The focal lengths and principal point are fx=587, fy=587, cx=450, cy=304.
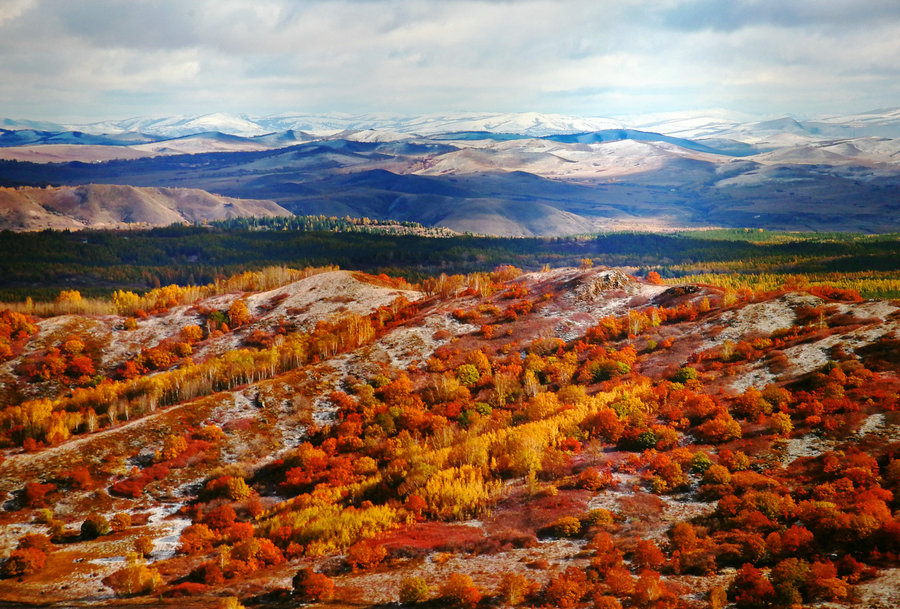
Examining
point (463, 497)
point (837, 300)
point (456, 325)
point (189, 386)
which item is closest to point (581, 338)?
point (456, 325)

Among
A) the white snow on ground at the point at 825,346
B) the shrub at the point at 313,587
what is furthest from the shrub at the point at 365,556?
the white snow on ground at the point at 825,346

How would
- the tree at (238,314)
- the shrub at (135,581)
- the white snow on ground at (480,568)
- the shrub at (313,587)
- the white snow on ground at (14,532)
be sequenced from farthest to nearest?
the tree at (238,314)
the white snow on ground at (14,532)
the shrub at (135,581)
the white snow on ground at (480,568)
the shrub at (313,587)

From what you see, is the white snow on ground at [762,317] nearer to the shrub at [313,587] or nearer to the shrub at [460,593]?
the shrub at [460,593]

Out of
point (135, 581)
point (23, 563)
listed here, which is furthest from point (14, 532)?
point (135, 581)

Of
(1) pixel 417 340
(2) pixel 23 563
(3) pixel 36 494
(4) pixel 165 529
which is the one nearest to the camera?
(2) pixel 23 563

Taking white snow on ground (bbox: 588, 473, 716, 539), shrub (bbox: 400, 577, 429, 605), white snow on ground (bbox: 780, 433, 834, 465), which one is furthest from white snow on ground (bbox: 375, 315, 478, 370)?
shrub (bbox: 400, 577, 429, 605)

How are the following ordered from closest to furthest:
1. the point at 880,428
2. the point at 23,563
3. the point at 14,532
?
the point at 23,563 < the point at 880,428 < the point at 14,532

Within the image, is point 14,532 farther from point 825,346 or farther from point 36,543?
point 825,346
